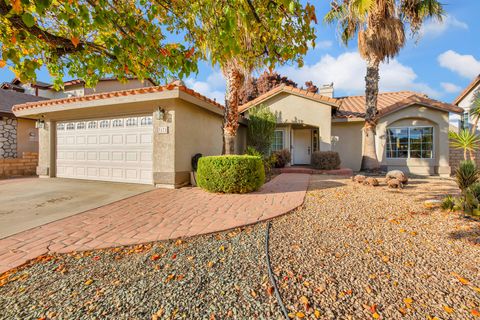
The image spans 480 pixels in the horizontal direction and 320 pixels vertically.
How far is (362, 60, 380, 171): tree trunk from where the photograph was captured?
12758 millimetres

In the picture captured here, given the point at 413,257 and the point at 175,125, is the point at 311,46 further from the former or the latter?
the point at 175,125

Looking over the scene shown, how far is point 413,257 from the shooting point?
3117mm

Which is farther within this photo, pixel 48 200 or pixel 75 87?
pixel 75 87

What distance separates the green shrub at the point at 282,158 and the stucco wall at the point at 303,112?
2.09 m

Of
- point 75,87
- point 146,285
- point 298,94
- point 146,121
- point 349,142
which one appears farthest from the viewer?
point 75,87

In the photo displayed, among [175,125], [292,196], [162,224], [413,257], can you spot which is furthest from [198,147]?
[413,257]

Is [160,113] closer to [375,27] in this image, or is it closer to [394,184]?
[394,184]

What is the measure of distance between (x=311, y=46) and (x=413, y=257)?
3796 millimetres

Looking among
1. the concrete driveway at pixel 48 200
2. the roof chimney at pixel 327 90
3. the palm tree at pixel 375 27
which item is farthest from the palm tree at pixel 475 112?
the concrete driveway at pixel 48 200

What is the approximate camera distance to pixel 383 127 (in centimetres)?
1410

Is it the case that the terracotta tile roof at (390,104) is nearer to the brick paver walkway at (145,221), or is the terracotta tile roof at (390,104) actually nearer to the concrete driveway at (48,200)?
the brick paver walkway at (145,221)

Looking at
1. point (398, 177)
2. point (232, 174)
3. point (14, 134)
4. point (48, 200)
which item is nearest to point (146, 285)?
point (232, 174)

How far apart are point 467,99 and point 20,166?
3122 centimetres

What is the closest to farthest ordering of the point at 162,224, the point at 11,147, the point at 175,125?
the point at 162,224
the point at 175,125
the point at 11,147
